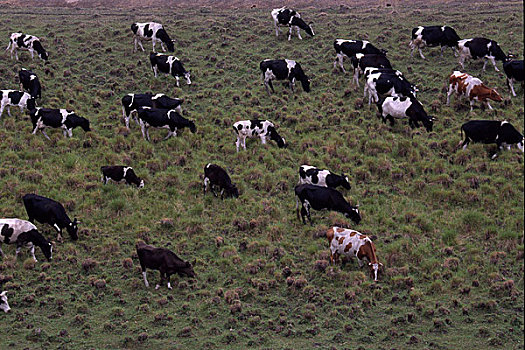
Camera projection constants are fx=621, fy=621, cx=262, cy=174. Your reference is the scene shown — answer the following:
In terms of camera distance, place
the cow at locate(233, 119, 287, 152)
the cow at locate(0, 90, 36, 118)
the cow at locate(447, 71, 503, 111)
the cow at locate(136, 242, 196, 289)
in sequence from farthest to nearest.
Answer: the cow at locate(0, 90, 36, 118) < the cow at locate(447, 71, 503, 111) < the cow at locate(233, 119, 287, 152) < the cow at locate(136, 242, 196, 289)

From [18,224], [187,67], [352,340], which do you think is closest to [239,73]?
[187,67]

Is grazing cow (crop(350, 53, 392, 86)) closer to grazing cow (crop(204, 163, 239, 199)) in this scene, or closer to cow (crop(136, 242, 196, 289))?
grazing cow (crop(204, 163, 239, 199))

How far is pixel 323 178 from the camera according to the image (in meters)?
22.5

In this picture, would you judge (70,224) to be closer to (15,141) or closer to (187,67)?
(15,141)

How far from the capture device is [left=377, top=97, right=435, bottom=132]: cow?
1049 inches

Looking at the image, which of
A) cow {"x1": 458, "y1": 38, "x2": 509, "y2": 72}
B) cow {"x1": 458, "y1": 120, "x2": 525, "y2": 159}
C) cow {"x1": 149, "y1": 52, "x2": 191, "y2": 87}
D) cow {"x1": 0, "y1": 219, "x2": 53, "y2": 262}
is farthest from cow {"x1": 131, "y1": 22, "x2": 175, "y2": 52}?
cow {"x1": 0, "y1": 219, "x2": 53, "y2": 262}

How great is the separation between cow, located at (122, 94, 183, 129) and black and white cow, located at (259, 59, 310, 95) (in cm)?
507

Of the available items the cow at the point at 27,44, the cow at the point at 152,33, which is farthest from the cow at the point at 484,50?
the cow at the point at 27,44

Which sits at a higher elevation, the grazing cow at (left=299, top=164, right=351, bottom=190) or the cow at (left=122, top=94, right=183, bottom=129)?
the cow at (left=122, top=94, right=183, bottom=129)

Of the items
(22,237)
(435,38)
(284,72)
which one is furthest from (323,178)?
(435,38)

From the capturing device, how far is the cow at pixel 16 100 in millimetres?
28031

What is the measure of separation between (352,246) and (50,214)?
9796 millimetres

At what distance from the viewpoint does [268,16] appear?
43.9 metres

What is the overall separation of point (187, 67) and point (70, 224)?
16.6 metres
